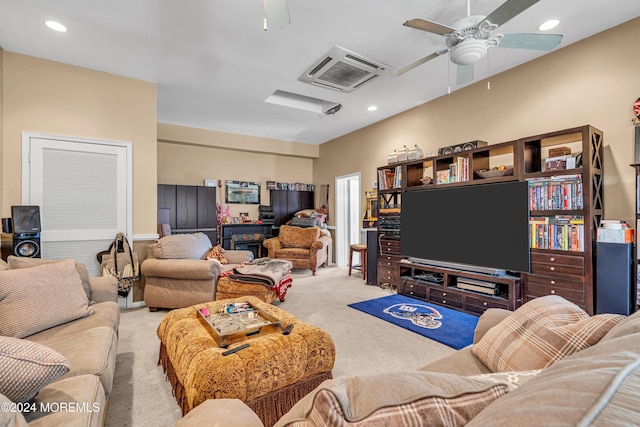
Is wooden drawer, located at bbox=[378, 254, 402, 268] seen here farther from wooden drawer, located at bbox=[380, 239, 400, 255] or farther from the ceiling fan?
the ceiling fan

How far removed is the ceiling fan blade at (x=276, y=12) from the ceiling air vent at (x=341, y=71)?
1.39 m

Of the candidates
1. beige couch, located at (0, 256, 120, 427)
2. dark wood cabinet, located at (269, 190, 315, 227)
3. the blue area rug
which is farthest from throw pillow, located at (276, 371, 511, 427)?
dark wood cabinet, located at (269, 190, 315, 227)

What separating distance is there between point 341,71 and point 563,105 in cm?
238

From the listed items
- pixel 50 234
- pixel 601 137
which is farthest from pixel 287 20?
pixel 50 234

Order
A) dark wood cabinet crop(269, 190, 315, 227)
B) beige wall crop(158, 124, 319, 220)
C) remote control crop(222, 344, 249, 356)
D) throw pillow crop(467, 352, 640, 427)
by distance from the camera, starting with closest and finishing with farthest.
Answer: throw pillow crop(467, 352, 640, 427)
remote control crop(222, 344, 249, 356)
beige wall crop(158, 124, 319, 220)
dark wood cabinet crop(269, 190, 315, 227)

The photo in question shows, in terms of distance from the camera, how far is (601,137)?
9.16 ft

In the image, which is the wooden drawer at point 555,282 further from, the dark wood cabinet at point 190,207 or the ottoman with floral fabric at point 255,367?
the dark wood cabinet at point 190,207

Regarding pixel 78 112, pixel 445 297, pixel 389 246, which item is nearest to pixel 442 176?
pixel 389 246

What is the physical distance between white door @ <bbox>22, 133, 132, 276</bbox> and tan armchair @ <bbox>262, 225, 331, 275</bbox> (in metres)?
2.77

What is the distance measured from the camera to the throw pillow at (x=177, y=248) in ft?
11.4

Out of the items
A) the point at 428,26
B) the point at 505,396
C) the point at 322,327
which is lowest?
the point at 322,327

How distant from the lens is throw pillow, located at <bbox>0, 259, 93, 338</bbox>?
1.64 m

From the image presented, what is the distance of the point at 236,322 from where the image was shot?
1.93 m

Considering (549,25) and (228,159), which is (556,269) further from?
(228,159)
